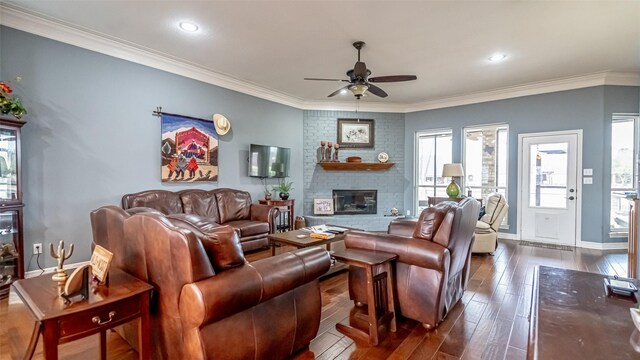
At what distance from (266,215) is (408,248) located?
111 inches

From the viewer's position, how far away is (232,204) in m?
4.80

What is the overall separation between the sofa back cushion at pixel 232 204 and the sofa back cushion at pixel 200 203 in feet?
0.27

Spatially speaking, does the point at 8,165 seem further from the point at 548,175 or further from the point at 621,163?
the point at 621,163

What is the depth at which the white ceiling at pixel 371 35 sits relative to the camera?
297 centimetres

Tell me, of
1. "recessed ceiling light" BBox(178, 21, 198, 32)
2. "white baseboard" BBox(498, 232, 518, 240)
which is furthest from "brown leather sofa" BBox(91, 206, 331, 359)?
"white baseboard" BBox(498, 232, 518, 240)

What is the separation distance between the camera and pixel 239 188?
5.39m

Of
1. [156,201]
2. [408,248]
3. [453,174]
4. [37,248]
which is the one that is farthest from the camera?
[453,174]

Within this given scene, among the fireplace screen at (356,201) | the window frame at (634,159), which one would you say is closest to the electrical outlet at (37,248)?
the fireplace screen at (356,201)

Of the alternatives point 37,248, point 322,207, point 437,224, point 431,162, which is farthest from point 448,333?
point 431,162

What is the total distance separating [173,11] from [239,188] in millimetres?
3017

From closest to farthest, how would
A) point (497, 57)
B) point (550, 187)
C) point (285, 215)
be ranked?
1. point (497, 57)
2. point (550, 187)
3. point (285, 215)

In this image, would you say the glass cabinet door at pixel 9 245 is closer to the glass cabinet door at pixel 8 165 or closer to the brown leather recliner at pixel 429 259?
the glass cabinet door at pixel 8 165

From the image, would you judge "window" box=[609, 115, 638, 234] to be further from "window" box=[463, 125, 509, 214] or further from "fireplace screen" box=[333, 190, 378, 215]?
"fireplace screen" box=[333, 190, 378, 215]

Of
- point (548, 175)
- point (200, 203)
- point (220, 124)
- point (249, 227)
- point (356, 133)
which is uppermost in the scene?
point (356, 133)
